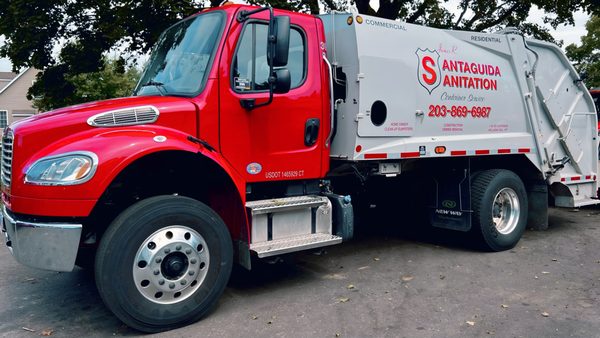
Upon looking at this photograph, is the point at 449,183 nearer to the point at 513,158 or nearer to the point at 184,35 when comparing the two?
the point at 513,158

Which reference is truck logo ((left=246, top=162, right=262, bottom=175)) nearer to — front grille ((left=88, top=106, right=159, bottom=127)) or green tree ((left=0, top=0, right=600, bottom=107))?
front grille ((left=88, top=106, right=159, bottom=127))

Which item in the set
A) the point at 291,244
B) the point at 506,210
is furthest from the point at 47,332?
the point at 506,210

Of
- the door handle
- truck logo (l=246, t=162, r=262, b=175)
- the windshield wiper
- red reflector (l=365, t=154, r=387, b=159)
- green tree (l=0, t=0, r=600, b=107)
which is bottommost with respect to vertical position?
truck logo (l=246, t=162, r=262, b=175)

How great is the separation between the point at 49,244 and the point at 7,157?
1056mm

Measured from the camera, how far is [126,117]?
14.1 ft

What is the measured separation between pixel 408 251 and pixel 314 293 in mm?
2191

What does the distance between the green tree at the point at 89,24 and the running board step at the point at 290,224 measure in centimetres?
621

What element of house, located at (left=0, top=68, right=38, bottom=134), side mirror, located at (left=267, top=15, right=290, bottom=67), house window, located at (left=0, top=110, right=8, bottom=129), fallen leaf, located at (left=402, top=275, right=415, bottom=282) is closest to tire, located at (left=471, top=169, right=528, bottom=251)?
fallen leaf, located at (left=402, top=275, right=415, bottom=282)

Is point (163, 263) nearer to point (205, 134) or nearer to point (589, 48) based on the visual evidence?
A: point (205, 134)

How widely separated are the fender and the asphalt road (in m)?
1.14

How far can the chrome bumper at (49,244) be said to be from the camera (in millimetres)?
3889

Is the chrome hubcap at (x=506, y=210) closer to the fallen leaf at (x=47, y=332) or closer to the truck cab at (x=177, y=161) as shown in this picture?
the truck cab at (x=177, y=161)

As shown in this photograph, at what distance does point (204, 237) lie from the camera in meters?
4.41

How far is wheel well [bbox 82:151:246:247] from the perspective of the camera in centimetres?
445
